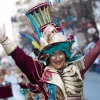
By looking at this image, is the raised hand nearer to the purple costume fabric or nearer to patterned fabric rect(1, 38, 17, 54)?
patterned fabric rect(1, 38, 17, 54)

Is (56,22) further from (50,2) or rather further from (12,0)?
(12,0)

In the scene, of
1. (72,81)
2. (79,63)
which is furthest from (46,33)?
(72,81)

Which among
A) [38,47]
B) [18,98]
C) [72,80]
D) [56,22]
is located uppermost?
[56,22]

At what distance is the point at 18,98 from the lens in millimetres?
8430

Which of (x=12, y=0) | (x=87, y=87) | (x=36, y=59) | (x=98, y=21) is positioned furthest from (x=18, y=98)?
(x=12, y=0)

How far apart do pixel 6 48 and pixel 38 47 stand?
0.41m

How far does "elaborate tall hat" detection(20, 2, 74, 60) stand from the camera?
3.59m

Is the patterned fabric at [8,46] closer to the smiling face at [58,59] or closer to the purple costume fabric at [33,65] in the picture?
the purple costume fabric at [33,65]

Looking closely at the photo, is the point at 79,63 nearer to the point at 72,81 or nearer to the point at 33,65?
the point at 72,81

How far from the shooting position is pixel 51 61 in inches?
144

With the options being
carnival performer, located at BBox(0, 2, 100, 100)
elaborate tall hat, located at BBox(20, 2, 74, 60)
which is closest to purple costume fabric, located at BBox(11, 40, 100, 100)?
carnival performer, located at BBox(0, 2, 100, 100)

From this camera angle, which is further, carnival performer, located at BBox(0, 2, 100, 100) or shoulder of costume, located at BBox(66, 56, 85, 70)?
shoulder of costume, located at BBox(66, 56, 85, 70)

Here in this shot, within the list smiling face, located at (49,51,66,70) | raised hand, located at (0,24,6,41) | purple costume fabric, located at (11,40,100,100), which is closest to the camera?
raised hand, located at (0,24,6,41)

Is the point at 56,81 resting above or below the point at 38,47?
below
